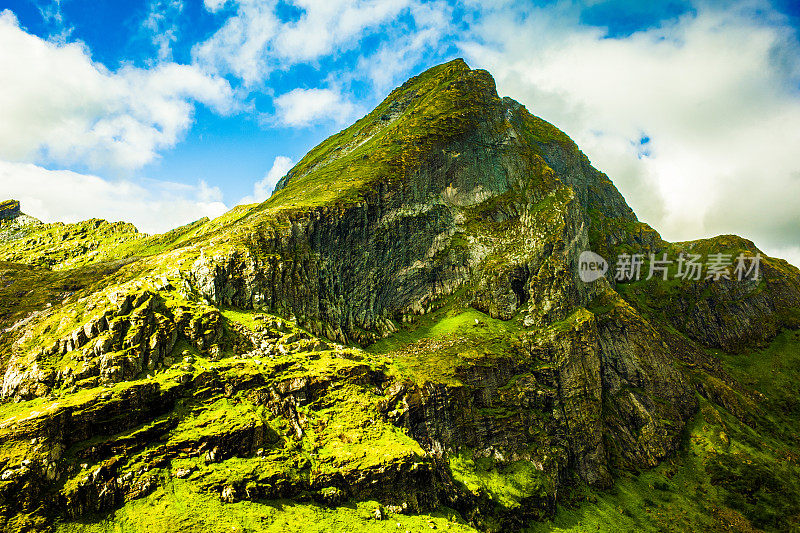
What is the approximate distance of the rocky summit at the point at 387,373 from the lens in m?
48.3

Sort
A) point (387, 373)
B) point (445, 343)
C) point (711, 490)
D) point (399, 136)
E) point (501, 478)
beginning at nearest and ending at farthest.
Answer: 1. point (387, 373)
2. point (501, 478)
3. point (445, 343)
4. point (711, 490)
5. point (399, 136)

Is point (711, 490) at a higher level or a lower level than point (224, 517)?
lower

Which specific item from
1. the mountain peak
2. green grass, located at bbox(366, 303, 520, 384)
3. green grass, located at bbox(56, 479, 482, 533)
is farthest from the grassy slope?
the mountain peak

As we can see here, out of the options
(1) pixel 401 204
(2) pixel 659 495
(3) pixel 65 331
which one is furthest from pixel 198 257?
(2) pixel 659 495

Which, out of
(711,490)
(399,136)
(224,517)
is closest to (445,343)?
(224,517)

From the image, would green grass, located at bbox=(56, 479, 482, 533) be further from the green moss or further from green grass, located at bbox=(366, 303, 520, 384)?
green grass, located at bbox=(366, 303, 520, 384)

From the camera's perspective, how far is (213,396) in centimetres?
5709

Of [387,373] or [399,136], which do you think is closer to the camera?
[387,373]

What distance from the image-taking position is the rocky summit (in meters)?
48.3

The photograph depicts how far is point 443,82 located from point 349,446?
160091 mm

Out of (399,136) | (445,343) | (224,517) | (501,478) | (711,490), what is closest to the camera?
(224,517)

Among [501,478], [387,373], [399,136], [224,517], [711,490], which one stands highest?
[399,136]

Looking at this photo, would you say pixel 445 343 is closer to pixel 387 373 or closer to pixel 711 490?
pixel 387 373

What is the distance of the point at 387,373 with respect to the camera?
75000mm
